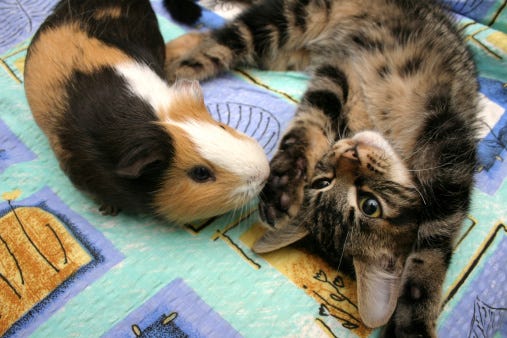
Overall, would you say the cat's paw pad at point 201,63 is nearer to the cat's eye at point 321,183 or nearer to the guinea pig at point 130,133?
the guinea pig at point 130,133

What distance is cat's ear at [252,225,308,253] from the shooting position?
4.17 ft

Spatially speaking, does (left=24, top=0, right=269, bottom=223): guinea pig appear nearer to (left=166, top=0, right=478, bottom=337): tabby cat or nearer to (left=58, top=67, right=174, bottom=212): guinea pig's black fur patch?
(left=58, top=67, right=174, bottom=212): guinea pig's black fur patch

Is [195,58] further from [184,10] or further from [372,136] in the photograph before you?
[372,136]

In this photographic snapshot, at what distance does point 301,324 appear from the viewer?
1.18 m

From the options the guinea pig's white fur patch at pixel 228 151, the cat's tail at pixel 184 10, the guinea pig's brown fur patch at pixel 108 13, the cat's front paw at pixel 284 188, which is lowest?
the cat's front paw at pixel 284 188

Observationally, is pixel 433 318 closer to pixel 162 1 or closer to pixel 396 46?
pixel 396 46

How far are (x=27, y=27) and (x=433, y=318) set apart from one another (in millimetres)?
2220

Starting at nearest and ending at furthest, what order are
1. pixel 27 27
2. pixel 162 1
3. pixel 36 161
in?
pixel 36 161 → pixel 27 27 → pixel 162 1

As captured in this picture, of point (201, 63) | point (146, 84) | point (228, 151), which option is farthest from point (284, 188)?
point (201, 63)

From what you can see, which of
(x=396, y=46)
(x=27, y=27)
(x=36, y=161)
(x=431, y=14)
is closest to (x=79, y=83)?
(x=36, y=161)

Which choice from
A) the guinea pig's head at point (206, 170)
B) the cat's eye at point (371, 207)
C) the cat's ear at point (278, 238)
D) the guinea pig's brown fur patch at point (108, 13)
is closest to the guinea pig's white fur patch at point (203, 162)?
the guinea pig's head at point (206, 170)

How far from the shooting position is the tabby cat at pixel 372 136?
1.27 metres

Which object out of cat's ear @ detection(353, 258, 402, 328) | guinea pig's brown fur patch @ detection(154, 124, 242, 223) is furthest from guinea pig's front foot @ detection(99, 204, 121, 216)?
cat's ear @ detection(353, 258, 402, 328)

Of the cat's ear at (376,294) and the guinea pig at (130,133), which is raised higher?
the guinea pig at (130,133)
